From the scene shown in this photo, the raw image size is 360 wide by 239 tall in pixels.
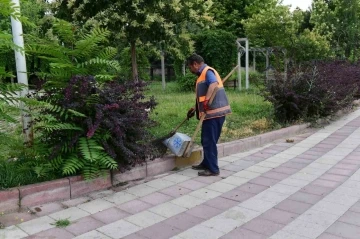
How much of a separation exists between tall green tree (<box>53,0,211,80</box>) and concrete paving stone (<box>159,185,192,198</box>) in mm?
3950

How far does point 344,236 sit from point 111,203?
2398mm

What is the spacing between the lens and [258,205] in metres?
4.13

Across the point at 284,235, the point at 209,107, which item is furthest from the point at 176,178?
the point at 284,235

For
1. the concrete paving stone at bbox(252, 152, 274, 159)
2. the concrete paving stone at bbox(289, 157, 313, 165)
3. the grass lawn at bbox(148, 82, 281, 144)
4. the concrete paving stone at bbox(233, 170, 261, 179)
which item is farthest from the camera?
the grass lawn at bbox(148, 82, 281, 144)

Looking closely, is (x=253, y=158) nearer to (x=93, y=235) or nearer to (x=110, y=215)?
(x=110, y=215)

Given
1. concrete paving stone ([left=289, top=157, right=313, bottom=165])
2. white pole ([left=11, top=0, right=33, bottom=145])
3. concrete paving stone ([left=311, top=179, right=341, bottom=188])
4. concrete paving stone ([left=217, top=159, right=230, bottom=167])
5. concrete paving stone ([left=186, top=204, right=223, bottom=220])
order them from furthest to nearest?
concrete paving stone ([left=289, top=157, right=313, bottom=165]) → concrete paving stone ([left=217, top=159, right=230, bottom=167]) → concrete paving stone ([left=311, top=179, right=341, bottom=188]) → white pole ([left=11, top=0, right=33, bottom=145]) → concrete paving stone ([left=186, top=204, right=223, bottom=220])

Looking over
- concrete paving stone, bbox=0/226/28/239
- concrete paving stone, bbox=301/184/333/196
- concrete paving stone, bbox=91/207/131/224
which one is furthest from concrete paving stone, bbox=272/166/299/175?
concrete paving stone, bbox=0/226/28/239

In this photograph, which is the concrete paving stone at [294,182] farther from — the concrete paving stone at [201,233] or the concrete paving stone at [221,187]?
the concrete paving stone at [201,233]

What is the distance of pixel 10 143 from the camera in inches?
162

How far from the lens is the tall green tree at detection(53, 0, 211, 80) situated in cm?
824

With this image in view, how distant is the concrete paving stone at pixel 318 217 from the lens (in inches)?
145

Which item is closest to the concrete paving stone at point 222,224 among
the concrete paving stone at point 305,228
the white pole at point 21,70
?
the concrete paving stone at point 305,228

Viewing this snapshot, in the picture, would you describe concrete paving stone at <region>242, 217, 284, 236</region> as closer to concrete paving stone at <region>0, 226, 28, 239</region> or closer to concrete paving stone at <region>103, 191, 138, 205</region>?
concrete paving stone at <region>103, 191, 138, 205</region>

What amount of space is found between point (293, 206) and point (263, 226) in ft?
2.11
